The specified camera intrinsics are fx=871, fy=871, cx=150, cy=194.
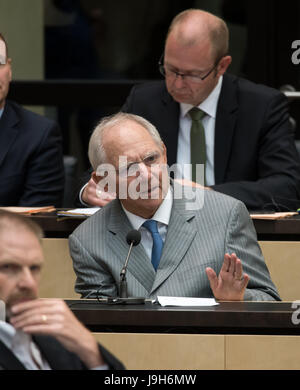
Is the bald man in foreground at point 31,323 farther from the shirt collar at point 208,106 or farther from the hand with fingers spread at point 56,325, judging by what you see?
the shirt collar at point 208,106

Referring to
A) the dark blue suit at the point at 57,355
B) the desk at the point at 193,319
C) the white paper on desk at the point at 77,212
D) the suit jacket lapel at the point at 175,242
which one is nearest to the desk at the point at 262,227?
the white paper on desk at the point at 77,212

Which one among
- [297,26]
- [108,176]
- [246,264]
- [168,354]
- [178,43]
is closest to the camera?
[168,354]

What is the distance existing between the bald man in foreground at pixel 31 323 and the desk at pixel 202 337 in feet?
2.17

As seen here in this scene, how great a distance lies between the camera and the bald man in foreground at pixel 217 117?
13.1ft

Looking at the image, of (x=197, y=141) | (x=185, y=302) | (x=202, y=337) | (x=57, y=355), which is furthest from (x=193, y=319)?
(x=197, y=141)

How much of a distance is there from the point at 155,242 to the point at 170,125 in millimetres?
1297

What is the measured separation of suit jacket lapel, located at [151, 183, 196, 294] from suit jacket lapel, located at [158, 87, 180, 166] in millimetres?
1124

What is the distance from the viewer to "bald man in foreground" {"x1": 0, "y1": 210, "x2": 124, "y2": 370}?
1531mm

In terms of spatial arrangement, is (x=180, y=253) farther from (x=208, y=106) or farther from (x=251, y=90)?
(x=251, y=90)

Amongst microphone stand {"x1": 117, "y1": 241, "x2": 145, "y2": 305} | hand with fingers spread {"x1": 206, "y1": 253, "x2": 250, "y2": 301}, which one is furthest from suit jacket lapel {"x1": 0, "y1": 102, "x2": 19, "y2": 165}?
hand with fingers spread {"x1": 206, "y1": 253, "x2": 250, "y2": 301}

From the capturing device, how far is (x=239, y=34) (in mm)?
5609

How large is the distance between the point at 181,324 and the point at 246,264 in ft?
1.99

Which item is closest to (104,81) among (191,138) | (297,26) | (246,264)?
(297,26)

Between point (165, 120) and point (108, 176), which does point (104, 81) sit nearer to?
point (165, 120)
